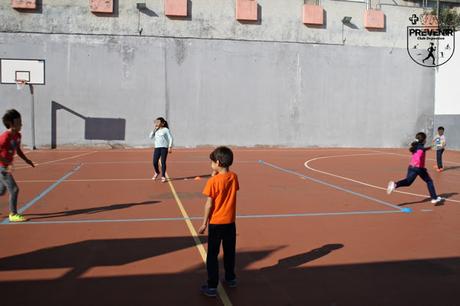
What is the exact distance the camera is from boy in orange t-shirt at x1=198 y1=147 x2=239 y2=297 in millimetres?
4426

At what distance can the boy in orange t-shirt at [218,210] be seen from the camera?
14.5 ft

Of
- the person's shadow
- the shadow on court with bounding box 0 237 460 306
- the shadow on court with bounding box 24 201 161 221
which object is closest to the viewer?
the shadow on court with bounding box 0 237 460 306

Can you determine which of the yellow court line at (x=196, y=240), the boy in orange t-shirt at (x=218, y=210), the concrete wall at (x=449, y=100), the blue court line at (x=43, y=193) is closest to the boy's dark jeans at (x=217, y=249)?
the boy in orange t-shirt at (x=218, y=210)

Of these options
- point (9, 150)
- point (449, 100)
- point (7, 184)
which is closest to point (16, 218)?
point (7, 184)

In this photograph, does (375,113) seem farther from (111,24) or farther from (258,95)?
(111,24)

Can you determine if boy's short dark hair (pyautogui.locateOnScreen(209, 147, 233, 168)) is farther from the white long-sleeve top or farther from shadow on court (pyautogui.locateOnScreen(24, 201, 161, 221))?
the white long-sleeve top

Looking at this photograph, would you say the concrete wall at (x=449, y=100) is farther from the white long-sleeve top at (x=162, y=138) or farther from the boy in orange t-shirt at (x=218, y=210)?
the boy in orange t-shirt at (x=218, y=210)

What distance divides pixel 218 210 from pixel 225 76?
68.6 feet

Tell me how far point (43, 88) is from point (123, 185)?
45.4 ft

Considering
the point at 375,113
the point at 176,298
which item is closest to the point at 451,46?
the point at 375,113

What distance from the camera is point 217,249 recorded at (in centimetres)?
444

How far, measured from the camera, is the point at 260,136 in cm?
2534

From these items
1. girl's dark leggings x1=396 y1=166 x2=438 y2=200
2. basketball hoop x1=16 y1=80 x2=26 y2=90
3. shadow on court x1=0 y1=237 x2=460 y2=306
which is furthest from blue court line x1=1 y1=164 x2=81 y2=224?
basketball hoop x1=16 y1=80 x2=26 y2=90

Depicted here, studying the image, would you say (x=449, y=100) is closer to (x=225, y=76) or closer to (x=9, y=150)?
(x=225, y=76)
